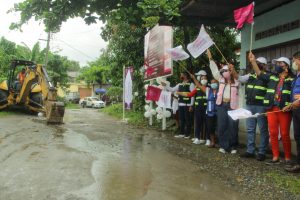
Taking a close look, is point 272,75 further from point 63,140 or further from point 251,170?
point 63,140

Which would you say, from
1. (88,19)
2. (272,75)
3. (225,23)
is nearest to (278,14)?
(225,23)

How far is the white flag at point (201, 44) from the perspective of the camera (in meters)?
9.44

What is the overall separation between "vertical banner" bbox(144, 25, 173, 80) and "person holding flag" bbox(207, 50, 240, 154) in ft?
10.5

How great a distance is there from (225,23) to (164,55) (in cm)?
216

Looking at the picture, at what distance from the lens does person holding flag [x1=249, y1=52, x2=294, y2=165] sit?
759cm

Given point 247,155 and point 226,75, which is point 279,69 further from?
point 247,155

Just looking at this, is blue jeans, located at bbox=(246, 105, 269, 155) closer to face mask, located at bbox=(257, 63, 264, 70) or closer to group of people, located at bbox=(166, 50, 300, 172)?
group of people, located at bbox=(166, 50, 300, 172)

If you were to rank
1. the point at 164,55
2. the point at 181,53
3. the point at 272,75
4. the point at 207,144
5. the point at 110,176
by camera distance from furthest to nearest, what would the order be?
the point at 164,55 → the point at 181,53 → the point at 207,144 → the point at 272,75 → the point at 110,176

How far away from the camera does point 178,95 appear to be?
11766mm

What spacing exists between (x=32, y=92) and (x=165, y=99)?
927 cm

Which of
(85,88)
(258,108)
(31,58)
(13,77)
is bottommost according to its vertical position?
(258,108)

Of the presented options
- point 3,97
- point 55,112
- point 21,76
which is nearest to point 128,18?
point 55,112

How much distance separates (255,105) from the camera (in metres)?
8.26

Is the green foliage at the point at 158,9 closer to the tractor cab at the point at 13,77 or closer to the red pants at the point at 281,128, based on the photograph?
the red pants at the point at 281,128
